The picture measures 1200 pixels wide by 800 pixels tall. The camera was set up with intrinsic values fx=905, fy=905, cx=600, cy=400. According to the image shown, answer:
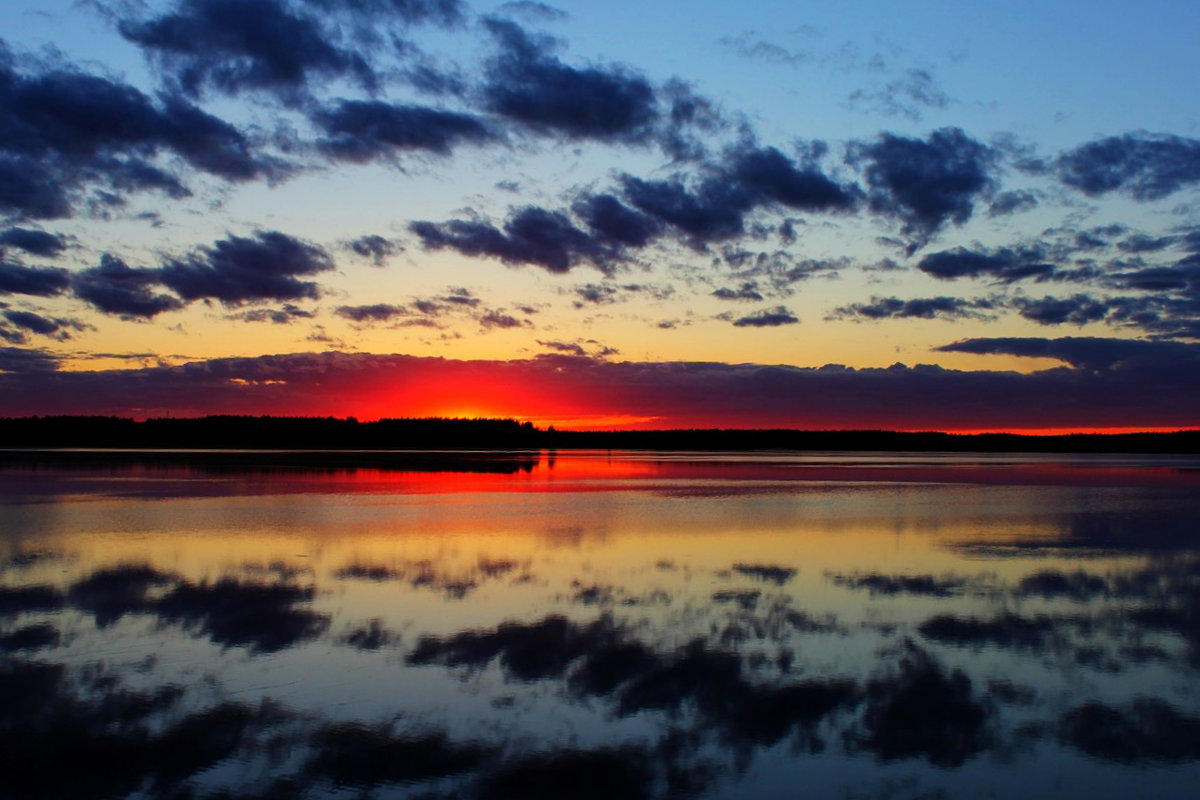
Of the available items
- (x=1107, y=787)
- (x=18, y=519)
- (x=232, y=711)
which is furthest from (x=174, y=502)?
(x=1107, y=787)

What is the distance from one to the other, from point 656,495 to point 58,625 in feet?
74.6

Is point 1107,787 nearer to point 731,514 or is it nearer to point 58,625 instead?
point 58,625

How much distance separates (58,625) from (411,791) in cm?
666

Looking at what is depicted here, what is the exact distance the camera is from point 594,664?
354 inches

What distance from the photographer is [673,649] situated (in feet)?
31.3

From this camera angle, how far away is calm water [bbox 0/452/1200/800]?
6.39 metres

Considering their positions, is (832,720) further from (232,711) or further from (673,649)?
(232,711)

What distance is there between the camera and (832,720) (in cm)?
744

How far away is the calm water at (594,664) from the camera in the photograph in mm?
6387

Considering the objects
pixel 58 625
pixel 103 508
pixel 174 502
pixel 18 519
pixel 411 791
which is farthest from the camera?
pixel 174 502

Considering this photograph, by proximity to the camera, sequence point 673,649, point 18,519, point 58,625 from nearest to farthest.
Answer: point 673,649, point 58,625, point 18,519

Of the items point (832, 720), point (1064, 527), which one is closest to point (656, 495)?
point (1064, 527)

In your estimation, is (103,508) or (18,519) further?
(103,508)

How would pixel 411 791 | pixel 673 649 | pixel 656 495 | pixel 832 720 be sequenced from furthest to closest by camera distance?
pixel 656 495
pixel 673 649
pixel 832 720
pixel 411 791
